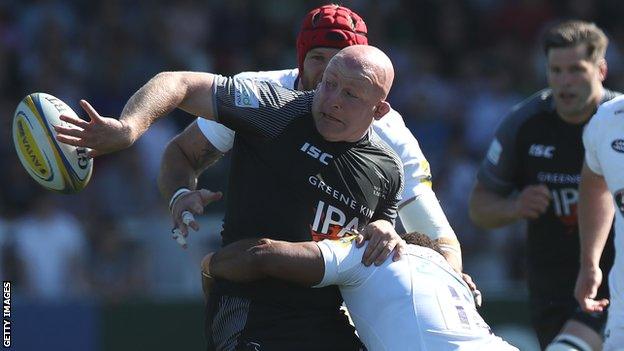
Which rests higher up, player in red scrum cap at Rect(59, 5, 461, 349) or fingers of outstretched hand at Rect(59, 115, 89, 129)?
fingers of outstretched hand at Rect(59, 115, 89, 129)

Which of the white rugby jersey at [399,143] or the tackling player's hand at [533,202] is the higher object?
the white rugby jersey at [399,143]

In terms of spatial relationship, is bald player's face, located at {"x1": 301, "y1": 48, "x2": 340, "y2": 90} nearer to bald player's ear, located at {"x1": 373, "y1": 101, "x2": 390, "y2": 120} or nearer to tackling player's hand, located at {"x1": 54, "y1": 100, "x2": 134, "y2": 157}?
bald player's ear, located at {"x1": 373, "y1": 101, "x2": 390, "y2": 120}

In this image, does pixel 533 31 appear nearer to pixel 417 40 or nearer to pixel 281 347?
pixel 417 40

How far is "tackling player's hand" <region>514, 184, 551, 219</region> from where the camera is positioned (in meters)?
7.32

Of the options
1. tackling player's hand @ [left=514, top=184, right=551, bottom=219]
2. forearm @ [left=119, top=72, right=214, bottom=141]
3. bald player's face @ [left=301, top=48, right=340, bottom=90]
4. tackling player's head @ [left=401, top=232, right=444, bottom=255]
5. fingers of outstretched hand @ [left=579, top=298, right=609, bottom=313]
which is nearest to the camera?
forearm @ [left=119, top=72, right=214, bottom=141]

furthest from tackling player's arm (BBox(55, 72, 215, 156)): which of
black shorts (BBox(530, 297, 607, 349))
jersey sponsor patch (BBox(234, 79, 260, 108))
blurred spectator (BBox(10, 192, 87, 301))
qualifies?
blurred spectator (BBox(10, 192, 87, 301))

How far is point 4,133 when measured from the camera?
12.1m

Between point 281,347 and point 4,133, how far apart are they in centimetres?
766

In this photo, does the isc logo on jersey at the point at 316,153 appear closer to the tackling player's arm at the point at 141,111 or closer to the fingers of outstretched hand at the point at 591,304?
the tackling player's arm at the point at 141,111

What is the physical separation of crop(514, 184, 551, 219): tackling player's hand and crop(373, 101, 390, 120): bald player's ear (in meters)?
2.34

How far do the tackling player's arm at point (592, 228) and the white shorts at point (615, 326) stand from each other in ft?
0.87

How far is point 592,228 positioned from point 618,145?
2.07 ft

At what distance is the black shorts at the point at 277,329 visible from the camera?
5.11 meters


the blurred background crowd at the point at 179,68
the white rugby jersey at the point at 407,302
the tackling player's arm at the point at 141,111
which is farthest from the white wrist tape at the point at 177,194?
the blurred background crowd at the point at 179,68
